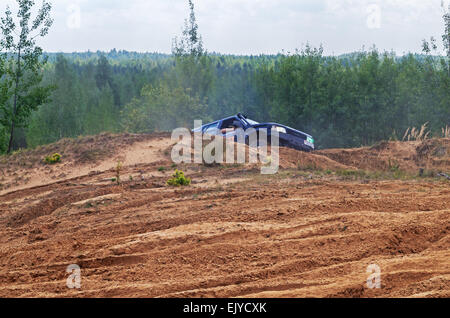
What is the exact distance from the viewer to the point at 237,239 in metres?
5.69

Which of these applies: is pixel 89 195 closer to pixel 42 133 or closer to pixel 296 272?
pixel 296 272

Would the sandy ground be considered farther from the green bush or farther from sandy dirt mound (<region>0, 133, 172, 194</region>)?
the green bush

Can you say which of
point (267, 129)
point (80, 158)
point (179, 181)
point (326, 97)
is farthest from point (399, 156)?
point (326, 97)

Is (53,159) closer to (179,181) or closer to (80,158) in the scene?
(80,158)

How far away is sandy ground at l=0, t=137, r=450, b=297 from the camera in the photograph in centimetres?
443

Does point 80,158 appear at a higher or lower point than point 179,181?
higher

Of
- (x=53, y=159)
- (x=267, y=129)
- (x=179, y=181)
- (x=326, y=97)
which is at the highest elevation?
(x=326, y=97)

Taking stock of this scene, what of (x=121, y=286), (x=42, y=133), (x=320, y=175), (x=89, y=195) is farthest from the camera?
(x=42, y=133)

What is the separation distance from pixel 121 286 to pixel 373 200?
3.91 m

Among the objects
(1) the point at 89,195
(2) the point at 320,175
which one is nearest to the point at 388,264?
(2) the point at 320,175

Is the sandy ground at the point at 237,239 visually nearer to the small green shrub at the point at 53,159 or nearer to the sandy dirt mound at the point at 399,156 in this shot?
the small green shrub at the point at 53,159

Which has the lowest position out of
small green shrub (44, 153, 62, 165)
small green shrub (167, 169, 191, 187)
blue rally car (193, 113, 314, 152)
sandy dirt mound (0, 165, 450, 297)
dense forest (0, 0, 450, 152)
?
sandy dirt mound (0, 165, 450, 297)

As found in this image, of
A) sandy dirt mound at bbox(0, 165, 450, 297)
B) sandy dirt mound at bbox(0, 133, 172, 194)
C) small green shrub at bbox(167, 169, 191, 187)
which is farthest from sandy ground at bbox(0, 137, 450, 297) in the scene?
sandy dirt mound at bbox(0, 133, 172, 194)
